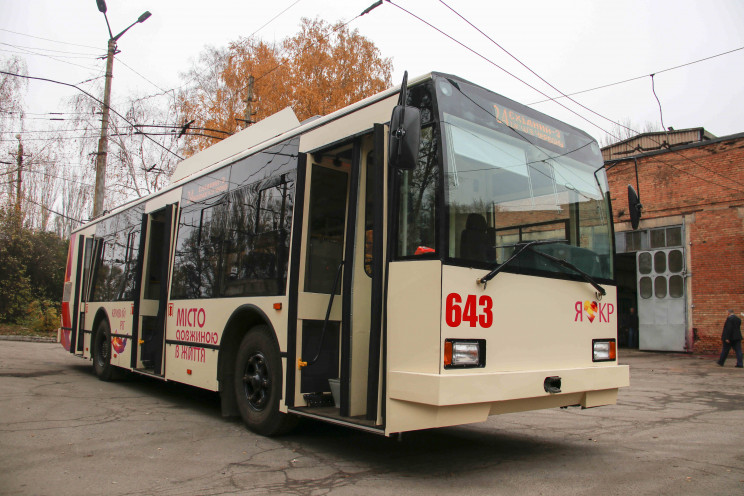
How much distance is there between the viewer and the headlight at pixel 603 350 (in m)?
5.46

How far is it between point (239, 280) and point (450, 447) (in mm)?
2849

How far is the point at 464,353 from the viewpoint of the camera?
4.36 m

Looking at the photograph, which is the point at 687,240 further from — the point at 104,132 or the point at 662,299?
the point at 104,132

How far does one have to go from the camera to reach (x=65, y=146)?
29812mm

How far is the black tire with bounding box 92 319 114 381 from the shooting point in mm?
10586

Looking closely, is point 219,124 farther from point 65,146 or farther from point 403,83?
point 403,83

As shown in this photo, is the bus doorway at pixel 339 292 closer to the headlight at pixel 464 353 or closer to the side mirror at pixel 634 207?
the headlight at pixel 464 353

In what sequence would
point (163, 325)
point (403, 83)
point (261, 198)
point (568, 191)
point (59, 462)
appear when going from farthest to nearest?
point (163, 325) → point (261, 198) → point (568, 191) → point (59, 462) → point (403, 83)

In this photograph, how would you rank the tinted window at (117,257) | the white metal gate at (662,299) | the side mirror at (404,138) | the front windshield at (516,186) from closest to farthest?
the side mirror at (404,138) < the front windshield at (516,186) < the tinted window at (117,257) < the white metal gate at (662,299)

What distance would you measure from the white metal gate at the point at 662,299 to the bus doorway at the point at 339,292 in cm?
1568

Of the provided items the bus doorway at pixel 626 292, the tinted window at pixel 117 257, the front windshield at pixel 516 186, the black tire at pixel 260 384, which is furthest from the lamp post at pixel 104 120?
the bus doorway at pixel 626 292

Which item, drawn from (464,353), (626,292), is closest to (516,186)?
(464,353)

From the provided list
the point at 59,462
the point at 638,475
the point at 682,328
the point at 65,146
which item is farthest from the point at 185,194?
the point at 65,146

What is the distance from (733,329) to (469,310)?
13.8 meters
